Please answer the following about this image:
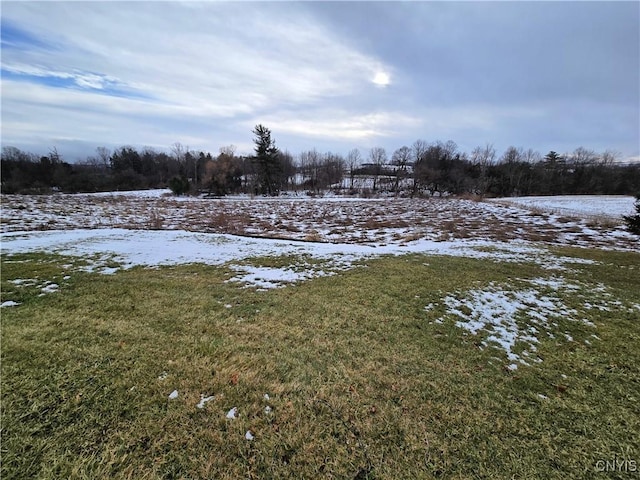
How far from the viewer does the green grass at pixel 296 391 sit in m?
2.15

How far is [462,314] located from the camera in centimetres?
475

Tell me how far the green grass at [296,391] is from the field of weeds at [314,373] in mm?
17

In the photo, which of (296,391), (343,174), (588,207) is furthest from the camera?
(343,174)

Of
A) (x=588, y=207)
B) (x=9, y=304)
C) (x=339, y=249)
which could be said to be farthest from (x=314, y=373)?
(x=588, y=207)

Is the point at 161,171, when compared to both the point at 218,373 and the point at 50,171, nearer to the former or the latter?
the point at 50,171

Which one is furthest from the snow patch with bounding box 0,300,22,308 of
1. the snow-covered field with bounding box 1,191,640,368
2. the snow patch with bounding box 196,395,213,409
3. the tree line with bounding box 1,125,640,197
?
the tree line with bounding box 1,125,640,197

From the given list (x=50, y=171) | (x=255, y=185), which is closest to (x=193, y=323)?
(x=255, y=185)

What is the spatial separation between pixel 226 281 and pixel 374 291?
Result: 324cm

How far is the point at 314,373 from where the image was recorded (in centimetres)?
315

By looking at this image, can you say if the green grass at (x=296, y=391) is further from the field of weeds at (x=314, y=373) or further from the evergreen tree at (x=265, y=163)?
the evergreen tree at (x=265, y=163)

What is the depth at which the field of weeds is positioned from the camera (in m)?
2.18

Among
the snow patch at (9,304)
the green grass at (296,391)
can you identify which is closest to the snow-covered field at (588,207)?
the green grass at (296,391)

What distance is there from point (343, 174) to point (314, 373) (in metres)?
61.9

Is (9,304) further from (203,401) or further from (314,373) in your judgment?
(314,373)
